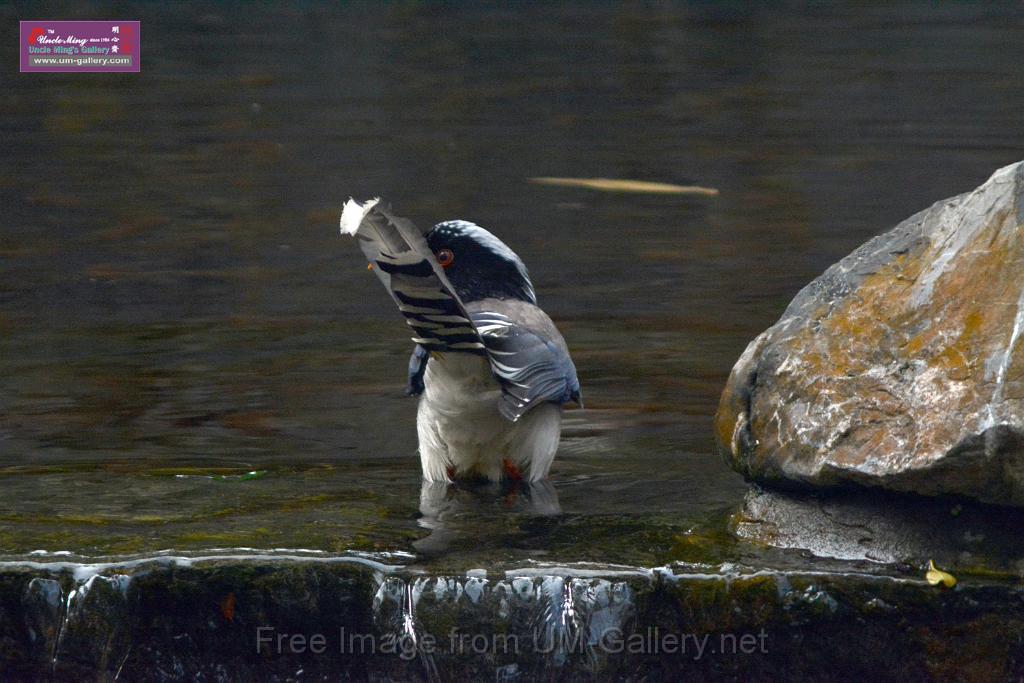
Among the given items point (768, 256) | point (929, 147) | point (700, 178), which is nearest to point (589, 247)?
point (768, 256)

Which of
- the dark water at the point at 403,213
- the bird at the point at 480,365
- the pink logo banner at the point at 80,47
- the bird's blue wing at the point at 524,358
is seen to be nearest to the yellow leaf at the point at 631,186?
the dark water at the point at 403,213

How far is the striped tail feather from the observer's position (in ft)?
12.7

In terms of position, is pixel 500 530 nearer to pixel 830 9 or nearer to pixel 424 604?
pixel 424 604

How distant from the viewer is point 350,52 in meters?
14.3

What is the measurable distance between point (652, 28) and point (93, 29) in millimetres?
4902

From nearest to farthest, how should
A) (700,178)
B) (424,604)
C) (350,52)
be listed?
(424,604) < (700,178) < (350,52)

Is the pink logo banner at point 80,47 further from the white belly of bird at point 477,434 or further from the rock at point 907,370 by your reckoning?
the rock at point 907,370

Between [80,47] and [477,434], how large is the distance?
11124 mm

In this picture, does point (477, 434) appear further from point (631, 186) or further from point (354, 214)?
point (631, 186)

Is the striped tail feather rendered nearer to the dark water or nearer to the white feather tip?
the white feather tip

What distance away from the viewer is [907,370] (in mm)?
3943

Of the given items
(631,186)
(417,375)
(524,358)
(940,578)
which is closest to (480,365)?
(524,358)

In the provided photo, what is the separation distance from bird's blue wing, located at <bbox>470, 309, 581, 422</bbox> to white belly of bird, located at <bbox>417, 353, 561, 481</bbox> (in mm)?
100

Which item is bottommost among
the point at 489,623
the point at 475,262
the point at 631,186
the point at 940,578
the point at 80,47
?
the point at 489,623
